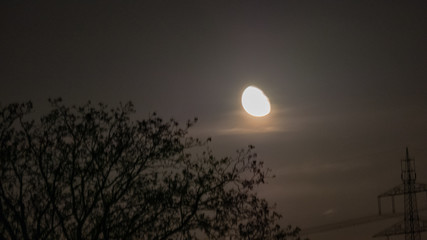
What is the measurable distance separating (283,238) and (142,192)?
550 cm

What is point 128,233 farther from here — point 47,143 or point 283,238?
point 283,238

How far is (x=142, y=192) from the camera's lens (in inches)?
831

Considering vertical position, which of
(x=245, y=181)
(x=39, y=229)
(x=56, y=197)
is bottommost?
(x=39, y=229)

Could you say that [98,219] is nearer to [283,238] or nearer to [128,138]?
[128,138]

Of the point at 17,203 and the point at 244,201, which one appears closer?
the point at 17,203

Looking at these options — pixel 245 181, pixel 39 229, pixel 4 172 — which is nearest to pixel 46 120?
pixel 4 172

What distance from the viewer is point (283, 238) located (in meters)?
21.9

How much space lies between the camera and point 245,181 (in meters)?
21.7

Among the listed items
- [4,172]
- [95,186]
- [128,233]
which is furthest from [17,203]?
[128,233]

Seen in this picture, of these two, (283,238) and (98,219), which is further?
(283,238)

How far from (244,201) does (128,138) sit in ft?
16.0

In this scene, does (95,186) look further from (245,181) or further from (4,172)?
(245,181)

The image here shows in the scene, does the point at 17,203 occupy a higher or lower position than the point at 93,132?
lower

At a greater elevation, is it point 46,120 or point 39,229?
point 46,120
